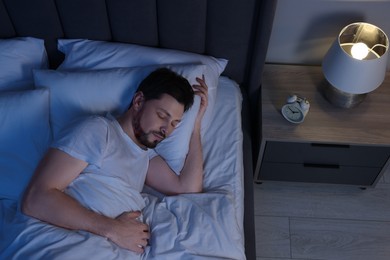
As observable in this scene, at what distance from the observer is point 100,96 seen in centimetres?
151

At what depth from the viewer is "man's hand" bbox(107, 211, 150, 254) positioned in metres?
1.25

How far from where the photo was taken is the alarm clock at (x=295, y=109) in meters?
1.61

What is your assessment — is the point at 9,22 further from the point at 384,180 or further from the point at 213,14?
the point at 384,180

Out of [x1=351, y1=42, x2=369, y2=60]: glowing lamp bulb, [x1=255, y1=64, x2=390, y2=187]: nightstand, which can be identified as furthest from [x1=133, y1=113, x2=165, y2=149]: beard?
[x1=351, y1=42, x2=369, y2=60]: glowing lamp bulb

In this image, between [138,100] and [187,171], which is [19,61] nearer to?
[138,100]

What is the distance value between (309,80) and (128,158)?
0.90 metres

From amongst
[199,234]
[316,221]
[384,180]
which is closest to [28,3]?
[199,234]

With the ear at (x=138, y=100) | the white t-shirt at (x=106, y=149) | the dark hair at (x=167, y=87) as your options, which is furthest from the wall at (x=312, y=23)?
the white t-shirt at (x=106, y=149)

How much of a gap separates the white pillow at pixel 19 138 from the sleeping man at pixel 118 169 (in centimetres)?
21

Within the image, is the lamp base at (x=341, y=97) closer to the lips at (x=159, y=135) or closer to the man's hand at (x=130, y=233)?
the lips at (x=159, y=135)

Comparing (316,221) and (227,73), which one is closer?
(227,73)

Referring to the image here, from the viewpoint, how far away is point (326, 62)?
61.7 inches

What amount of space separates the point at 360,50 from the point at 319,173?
576 millimetres

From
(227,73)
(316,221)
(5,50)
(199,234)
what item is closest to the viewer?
(199,234)
